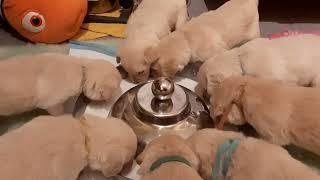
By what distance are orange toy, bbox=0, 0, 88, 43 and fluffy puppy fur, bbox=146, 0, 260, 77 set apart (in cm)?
26

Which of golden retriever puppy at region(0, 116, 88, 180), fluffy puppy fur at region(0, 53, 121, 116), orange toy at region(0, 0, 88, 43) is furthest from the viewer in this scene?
orange toy at region(0, 0, 88, 43)

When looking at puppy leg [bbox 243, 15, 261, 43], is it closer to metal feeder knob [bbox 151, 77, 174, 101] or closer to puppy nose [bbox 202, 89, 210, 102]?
puppy nose [bbox 202, 89, 210, 102]

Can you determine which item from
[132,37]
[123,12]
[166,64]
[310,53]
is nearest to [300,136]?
[310,53]

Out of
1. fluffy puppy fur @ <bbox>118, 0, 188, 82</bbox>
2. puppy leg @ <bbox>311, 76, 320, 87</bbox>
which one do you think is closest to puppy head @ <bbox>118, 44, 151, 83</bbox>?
fluffy puppy fur @ <bbox>118, 0, 188, 82</bbox>

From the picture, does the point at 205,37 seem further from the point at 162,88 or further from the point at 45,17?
the point at 45,17

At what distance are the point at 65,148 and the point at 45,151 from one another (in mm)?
38

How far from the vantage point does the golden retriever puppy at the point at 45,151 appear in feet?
3.00

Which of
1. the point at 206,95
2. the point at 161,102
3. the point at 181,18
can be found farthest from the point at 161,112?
the point at 181,18

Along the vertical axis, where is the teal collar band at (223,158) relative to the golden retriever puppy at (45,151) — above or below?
below

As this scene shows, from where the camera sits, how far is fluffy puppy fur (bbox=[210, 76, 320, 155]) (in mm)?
1011

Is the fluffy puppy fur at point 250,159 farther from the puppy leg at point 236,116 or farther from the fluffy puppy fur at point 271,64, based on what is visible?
the fluffy puppy fur at point 271,64

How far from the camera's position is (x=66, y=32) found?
138 cm

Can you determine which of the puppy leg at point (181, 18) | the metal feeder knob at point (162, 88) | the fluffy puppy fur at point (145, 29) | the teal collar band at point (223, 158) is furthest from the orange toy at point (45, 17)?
the teal collar band at point (223, 158)

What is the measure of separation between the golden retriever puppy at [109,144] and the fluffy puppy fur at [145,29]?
0.22m
